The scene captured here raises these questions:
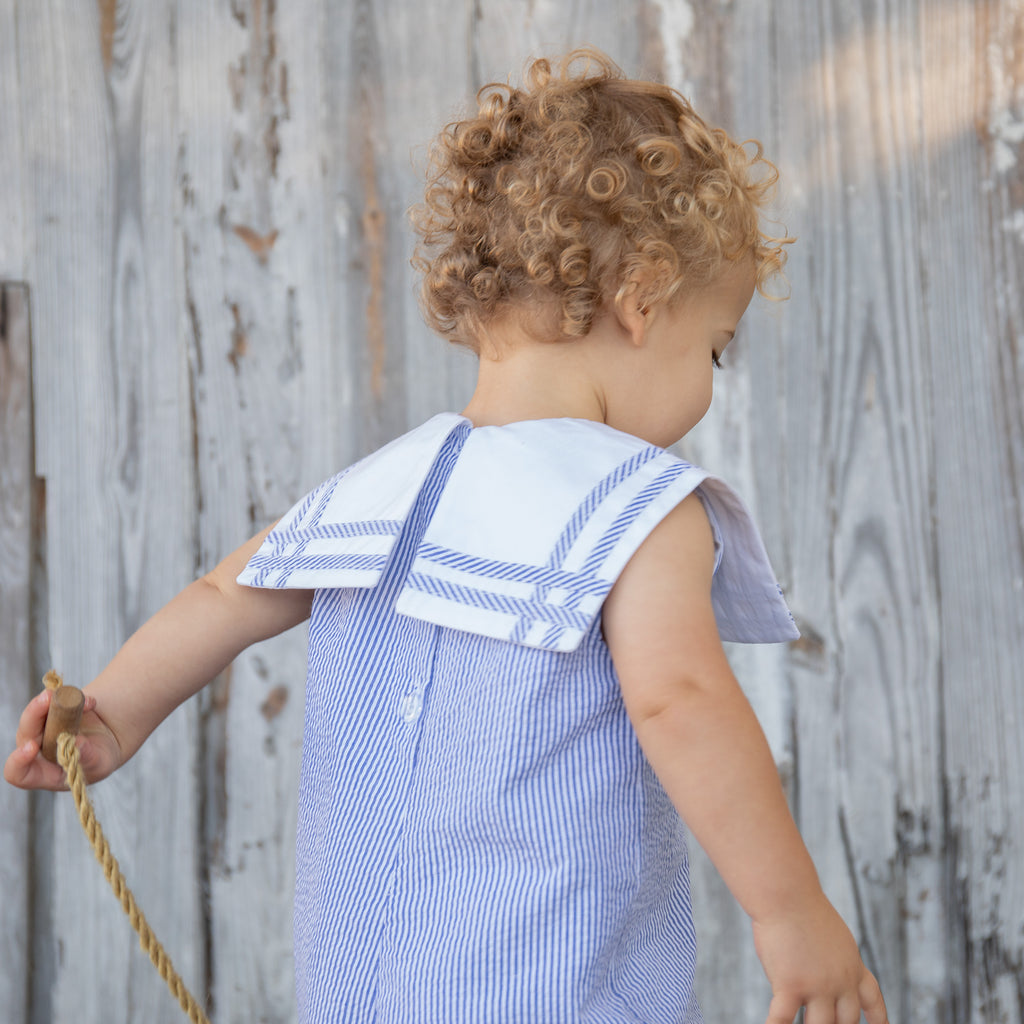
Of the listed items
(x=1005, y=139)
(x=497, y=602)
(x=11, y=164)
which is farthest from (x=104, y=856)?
(x=1005, y=139)

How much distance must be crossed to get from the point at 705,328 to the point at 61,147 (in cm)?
105

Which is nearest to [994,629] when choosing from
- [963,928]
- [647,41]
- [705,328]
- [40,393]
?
[963,928]

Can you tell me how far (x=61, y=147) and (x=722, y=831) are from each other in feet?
4.38

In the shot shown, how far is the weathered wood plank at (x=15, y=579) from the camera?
1.48 m

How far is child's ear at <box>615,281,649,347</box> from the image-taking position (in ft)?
2.67

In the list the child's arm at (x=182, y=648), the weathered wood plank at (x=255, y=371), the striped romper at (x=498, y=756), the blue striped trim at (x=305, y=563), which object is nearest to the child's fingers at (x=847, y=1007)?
the striped romper at (x=498, y=756)

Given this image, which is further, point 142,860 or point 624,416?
point 142,860

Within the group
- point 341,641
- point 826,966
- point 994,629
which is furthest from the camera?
point 994,629

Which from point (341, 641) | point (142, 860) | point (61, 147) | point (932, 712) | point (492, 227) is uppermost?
point (61, 147)

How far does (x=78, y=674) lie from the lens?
1.49 m

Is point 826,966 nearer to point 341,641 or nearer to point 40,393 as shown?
point 341,641

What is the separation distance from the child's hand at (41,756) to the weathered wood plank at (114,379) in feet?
2.06

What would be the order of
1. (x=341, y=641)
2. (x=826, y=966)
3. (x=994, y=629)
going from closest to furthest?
(x=826, y=966) < (x=341, y=641) < (x=994, y=629)

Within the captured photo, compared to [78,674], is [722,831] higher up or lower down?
higher up
